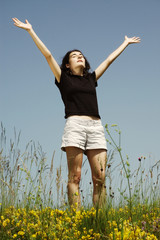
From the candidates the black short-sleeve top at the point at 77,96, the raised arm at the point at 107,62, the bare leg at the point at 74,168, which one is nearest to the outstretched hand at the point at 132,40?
the raised arm at the point at 107,62

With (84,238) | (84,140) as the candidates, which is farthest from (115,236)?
(84,140)

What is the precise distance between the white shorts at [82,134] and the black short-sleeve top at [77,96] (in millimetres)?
139

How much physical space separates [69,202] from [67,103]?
128 cm

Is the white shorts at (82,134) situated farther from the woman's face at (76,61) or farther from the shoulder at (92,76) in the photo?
the woman's face at (76,61)

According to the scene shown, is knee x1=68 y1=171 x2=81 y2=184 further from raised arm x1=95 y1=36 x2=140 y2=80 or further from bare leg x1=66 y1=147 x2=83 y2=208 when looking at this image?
raised arm x1=95 y1=36 x2=140 y2=80

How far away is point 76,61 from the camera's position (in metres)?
4.21

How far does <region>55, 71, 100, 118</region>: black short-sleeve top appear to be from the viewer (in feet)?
12.6

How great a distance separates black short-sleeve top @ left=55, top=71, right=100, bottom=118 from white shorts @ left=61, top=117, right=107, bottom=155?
14cm

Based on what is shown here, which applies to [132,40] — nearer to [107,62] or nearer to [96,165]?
[107,62]

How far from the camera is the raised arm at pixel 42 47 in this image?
153 inches

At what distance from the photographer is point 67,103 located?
Result: 12.8ft

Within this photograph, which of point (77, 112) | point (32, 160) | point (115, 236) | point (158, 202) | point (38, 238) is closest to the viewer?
point (115, 236)

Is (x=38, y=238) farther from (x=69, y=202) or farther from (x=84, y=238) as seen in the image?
(x=69, y=202)

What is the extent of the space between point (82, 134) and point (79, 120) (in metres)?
0.18
